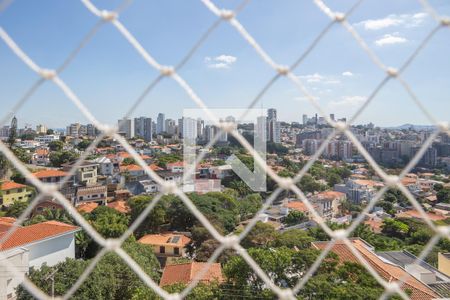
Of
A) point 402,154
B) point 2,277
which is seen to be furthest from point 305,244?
point 402,154

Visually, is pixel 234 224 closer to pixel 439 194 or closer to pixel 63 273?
pixel 63 273

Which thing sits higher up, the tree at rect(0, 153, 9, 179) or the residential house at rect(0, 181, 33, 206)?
the tree at rect(0, 153, 9, 179)

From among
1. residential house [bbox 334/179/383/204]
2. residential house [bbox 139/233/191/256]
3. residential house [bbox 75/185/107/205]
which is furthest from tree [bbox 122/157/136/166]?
residential house [bbox 139/233/191/256]

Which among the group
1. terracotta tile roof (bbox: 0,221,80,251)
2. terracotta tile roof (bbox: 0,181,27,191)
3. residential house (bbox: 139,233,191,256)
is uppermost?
terracotta tile roof (bbox: 0,221,80,251)

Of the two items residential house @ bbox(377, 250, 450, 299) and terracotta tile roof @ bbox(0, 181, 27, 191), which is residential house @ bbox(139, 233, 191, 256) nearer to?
residential house @ bbox(377, 250, 450, 299)

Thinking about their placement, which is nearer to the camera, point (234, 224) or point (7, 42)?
point (7, 42)

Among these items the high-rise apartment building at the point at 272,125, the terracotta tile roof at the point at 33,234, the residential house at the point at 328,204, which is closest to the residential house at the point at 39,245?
the terracotta tile roof at the point at 33,234

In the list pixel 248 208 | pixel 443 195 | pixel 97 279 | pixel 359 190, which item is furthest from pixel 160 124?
pixel 97 279
